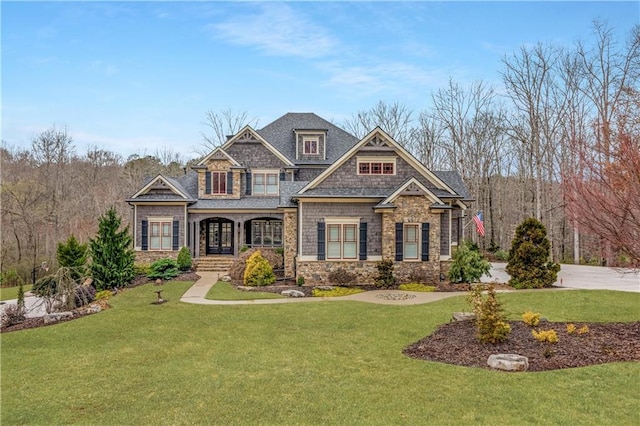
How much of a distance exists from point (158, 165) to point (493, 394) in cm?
4775

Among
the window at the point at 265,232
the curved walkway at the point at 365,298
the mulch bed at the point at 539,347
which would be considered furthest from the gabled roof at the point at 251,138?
the mulch bed at the point at 539,347

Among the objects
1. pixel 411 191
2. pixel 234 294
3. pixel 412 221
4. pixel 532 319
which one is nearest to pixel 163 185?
pixel 234 294

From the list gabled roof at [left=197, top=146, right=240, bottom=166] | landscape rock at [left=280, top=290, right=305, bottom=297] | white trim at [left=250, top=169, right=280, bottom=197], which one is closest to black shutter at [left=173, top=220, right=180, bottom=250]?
gabled roof at [left=197, top=146, right=240, bottom=166]

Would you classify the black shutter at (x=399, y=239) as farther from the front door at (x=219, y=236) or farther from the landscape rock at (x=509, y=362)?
the front door at (x=219, y=236)

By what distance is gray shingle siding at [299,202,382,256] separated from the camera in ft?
57.5

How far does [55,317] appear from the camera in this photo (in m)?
11.8

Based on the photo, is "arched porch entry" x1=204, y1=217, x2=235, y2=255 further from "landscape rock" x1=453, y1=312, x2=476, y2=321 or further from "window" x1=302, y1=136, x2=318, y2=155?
"landscape rock" x1=453, y1=312, x2=476, y2=321

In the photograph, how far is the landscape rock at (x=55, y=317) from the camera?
11.6 meters

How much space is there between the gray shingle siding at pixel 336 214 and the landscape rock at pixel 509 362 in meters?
10.1

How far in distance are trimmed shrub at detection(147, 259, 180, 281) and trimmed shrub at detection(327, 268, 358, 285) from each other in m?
8.22

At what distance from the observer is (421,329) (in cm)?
1012

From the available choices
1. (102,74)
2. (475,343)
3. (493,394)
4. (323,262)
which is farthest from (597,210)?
→ (102,74)

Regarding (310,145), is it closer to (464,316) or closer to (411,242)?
(411,242)

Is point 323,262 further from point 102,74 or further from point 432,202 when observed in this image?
point 102,74
